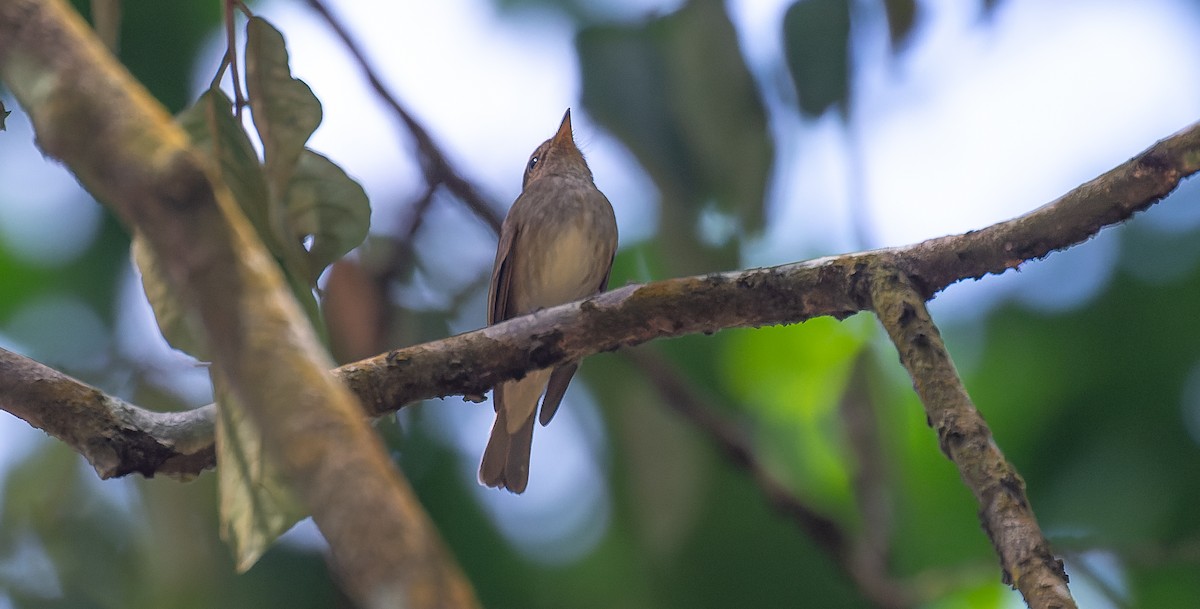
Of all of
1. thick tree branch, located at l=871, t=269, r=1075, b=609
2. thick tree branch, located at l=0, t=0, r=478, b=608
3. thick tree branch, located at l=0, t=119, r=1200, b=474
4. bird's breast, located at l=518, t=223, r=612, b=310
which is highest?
bird's breast, located at l=518, t=223, r=612, b=310

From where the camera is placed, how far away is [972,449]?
5.10 feet

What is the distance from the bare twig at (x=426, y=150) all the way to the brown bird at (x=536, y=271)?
244 mm

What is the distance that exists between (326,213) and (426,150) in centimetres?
126

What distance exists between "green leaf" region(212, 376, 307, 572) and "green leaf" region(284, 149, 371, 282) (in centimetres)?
62

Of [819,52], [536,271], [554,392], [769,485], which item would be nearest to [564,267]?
[536,271]

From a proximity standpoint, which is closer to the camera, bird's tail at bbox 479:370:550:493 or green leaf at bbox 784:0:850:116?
green leaf at bbox 784:0:850:116

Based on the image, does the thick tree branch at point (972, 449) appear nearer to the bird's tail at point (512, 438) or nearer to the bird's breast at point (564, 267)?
the bird's tail at point (512, 438)

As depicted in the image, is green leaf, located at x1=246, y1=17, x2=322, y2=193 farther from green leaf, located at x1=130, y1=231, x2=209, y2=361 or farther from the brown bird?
the brown bird

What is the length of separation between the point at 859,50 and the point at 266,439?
3.01 m

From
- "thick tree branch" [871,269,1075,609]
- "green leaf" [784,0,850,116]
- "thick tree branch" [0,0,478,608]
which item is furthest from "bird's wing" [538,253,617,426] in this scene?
"thick tree branch" [0,0,478,608]

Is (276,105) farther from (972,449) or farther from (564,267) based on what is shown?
(564,267)

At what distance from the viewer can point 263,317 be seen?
2.71 ft

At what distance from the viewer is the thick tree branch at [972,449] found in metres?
1.36

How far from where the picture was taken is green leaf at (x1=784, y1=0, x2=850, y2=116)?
3123 mm
